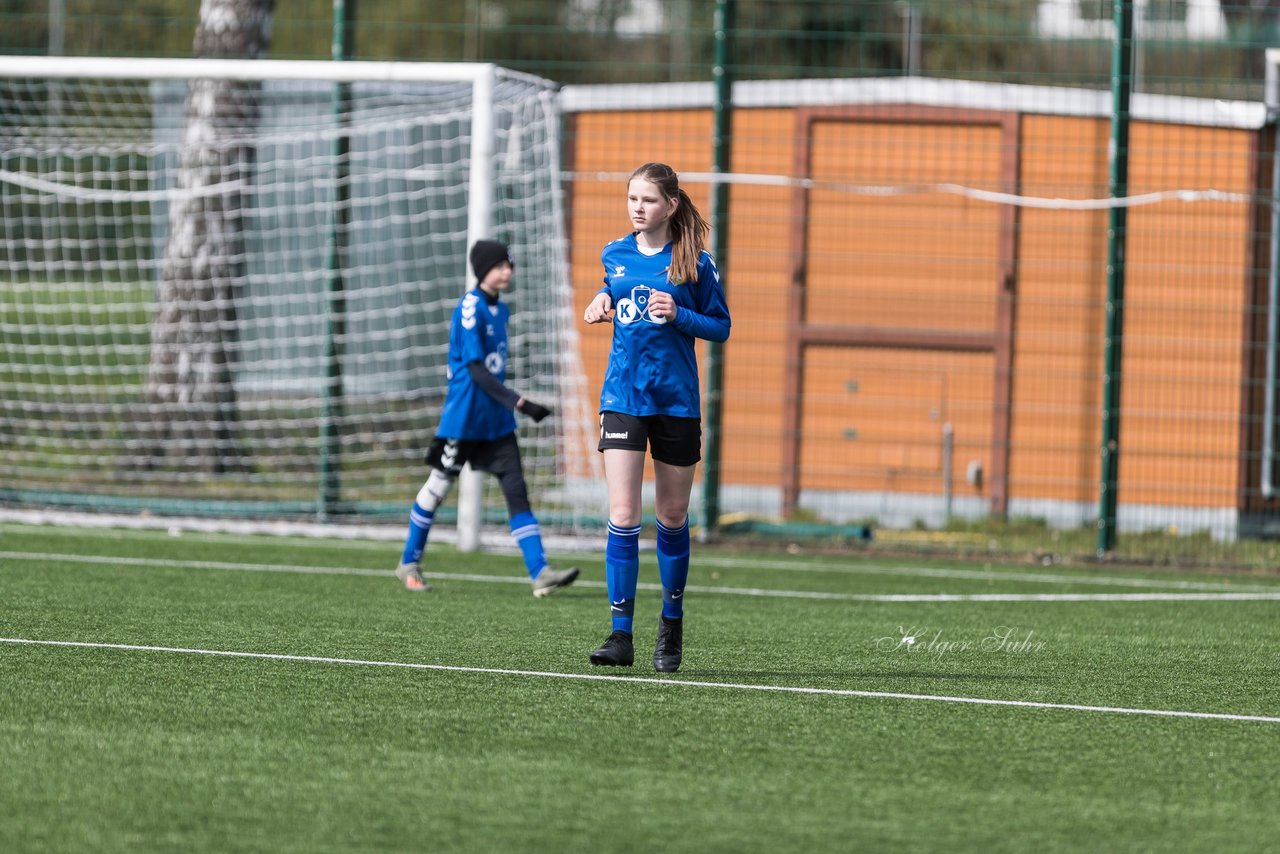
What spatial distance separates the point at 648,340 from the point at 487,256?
8.97 ft

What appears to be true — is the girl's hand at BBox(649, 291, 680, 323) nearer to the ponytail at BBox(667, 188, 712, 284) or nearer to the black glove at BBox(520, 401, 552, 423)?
the ponytail at BBox(667, 188, 712, 284)

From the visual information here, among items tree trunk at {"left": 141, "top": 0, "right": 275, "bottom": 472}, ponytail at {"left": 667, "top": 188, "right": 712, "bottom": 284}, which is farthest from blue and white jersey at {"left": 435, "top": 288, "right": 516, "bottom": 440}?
tree trunk at {"left": 141, "top": 0, "right": 275, "bottom": 472}

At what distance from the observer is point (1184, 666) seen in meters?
7.31

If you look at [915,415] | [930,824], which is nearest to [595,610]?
[930,824]

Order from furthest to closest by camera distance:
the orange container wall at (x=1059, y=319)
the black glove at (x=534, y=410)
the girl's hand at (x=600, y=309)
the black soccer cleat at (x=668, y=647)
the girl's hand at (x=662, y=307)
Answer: the orange container wall at (x=1059, y=319)
the black glove at (x=534, y=410)
the black soccer cleat at (x=668, y=647)
the girl's hand at (x=600, y=309)
the girl's hand at (x=662, y=307)

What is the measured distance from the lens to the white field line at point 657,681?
6155 millimetres

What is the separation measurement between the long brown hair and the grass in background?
1.45 meters

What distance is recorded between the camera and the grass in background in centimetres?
444

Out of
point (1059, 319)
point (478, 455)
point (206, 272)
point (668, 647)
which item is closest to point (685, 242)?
point (668, 647)

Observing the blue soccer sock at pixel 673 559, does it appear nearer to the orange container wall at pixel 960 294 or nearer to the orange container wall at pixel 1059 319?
the orange container wall at pixel 960 294

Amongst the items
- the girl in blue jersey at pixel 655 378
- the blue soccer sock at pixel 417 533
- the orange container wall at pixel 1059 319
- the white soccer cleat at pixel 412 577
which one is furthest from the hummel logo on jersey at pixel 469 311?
the orange container wall at pixel 1059 319

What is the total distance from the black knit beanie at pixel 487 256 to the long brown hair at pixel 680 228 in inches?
102

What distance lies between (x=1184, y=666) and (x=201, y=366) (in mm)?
8720

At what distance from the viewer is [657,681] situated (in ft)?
21.3
